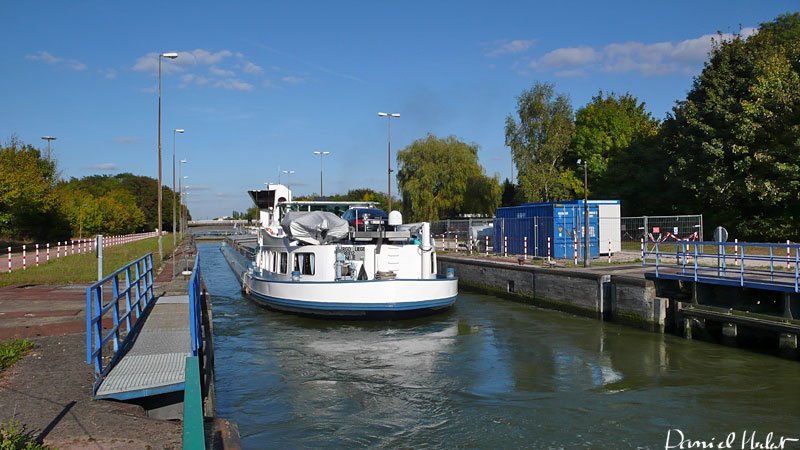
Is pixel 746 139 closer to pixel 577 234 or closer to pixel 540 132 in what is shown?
pixel 577 234

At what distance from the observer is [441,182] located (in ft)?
185

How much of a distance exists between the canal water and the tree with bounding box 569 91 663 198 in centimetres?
3503

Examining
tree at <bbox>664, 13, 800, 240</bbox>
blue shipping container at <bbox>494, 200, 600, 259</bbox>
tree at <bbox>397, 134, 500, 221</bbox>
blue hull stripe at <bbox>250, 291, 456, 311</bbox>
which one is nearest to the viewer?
blue hull stripe at <bbox>250, 291, 456, 311</bbox>

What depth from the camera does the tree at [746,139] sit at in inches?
1163

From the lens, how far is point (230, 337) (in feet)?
54.6

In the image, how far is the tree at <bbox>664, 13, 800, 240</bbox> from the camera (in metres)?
29.5

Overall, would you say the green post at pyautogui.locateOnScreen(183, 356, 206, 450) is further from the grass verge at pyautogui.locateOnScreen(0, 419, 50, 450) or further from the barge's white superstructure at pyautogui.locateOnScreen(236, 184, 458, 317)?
the barge's white superstructure at pyautogui.locateOnScreen(236, 184, 458, 317)

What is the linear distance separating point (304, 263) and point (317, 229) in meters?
1.32

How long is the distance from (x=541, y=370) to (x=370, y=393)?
3.92 metres

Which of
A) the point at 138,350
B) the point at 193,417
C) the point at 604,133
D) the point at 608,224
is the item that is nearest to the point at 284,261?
the point at 138,350

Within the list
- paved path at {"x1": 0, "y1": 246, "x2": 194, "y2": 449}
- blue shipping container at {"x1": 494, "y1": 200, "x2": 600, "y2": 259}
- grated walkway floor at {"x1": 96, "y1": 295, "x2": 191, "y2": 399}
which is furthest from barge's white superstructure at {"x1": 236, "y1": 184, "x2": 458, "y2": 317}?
blue shipping container at {"x1": 494, "y1": 200, "x2": 600, "y2": 259}

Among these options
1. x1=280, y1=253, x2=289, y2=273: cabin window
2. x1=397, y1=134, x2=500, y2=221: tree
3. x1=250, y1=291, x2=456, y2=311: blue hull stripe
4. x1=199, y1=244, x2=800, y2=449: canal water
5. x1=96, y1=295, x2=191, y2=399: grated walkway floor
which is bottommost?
x1=199, y1=244, x2=800, y2=449: canal water

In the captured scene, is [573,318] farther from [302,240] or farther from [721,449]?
[721,449]

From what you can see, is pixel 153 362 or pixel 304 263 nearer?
pixel 153 362
